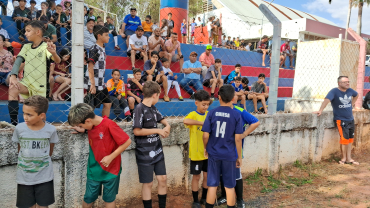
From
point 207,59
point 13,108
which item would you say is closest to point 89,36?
point 207,59

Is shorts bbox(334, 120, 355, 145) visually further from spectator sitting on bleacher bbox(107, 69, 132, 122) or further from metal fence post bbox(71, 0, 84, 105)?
metal fence post bbox(71, 0, 84, 105)

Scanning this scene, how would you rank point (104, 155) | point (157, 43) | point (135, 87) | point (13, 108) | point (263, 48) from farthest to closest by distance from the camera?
point (263, 48), point (157, 43), point (135, 87), point (13, 108), point (104, 155)

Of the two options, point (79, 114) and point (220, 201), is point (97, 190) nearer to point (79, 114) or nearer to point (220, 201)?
point (79, 114)

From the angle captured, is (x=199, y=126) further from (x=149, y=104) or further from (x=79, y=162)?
(x=79, y=162)

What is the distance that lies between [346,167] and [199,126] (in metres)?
3.38

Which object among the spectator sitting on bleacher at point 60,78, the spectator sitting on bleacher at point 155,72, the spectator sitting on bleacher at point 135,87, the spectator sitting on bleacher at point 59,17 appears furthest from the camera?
the spectator sitting on bleacher at point 59,17

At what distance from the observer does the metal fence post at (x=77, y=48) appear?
2430 mm

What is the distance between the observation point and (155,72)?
549 cm

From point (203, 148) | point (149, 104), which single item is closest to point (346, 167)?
point (203, 148)

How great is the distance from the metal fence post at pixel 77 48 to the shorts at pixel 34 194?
809 mm

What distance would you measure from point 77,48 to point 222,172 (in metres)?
1.84

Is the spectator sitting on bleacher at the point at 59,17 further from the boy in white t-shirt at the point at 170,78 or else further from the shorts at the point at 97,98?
the shorts at the point at 97,98

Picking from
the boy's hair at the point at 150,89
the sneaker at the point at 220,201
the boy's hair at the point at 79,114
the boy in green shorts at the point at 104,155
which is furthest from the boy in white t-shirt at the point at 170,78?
the boy's hair at the point at 79,114

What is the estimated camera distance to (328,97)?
4.86 metres
